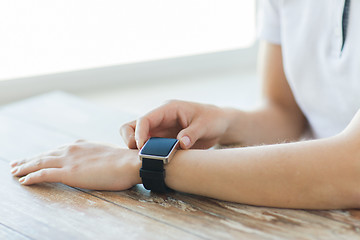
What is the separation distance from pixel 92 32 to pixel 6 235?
1.47 metres

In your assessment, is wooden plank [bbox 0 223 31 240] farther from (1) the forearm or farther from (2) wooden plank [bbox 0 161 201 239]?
(1) the forearm

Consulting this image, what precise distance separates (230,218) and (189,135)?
22cm

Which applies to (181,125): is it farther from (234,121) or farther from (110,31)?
(110,31)

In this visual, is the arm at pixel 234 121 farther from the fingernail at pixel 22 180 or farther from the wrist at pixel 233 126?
the fingernail at pixel 22 180

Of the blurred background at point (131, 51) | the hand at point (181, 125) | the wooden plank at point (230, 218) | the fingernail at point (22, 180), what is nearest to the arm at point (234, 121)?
the hand at point (181, 125)

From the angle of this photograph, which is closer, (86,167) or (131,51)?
(86,167)

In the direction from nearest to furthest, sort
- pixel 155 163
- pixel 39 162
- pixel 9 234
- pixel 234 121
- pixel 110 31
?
pixel 9 234, pixel 155 163, pixel 39 162, pixel 234 121, pixel 110 31

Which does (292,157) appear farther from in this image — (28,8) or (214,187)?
(28,8)

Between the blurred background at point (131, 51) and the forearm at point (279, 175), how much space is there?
1129 mm

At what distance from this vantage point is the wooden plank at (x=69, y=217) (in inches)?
31.4

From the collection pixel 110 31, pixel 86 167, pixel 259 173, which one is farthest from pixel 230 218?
pixel 110 31

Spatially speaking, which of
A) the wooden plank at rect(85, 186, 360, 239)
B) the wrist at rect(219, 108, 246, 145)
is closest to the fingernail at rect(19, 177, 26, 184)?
the wooden plank at rect(85, 186, 360, 239)

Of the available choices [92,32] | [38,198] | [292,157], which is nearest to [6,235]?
[38,198]

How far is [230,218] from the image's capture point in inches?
33.0
